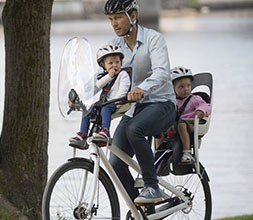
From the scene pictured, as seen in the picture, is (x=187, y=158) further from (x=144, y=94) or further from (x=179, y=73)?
(x=144, y=94)

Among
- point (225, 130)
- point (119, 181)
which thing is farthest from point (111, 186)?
point (225, 130)

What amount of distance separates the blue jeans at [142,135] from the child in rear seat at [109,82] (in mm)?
191

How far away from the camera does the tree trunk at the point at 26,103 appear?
24.6ft

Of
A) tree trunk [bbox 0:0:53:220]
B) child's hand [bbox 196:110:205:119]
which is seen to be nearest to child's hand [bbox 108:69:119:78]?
child's hand [bbox 196:110:205:119]

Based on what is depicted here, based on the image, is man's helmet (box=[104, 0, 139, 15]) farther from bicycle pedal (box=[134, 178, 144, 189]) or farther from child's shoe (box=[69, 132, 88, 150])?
bicycle pedal (box=[134, 178, 144, 189])

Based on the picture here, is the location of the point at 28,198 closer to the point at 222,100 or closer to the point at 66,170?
the point at 66,170

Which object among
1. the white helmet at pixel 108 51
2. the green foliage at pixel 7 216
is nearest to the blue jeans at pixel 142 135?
the white helmet at pixel 108 51

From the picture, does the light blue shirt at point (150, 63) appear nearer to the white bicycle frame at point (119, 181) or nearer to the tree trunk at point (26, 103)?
the white bicycle frame at point (119, 181)

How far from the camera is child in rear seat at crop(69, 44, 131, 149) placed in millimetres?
6047

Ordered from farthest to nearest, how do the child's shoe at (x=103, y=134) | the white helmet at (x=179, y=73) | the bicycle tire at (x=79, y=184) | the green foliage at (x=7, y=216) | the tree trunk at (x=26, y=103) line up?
the tree trunk at (x=26, y=103)
the green foliage at (x=7, y=216)
the white helmet at (x=179, y=73)
the child's shoe at (x=103, y=134)
the bicycle tire at (x=79, y=184)

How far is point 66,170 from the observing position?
19.2ft

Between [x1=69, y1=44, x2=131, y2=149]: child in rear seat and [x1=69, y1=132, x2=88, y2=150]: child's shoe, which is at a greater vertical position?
[x1=69, y1=44, x2=131, y2=149]: child in rear seat

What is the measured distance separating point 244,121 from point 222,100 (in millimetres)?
2956

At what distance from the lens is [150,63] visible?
6332mm
